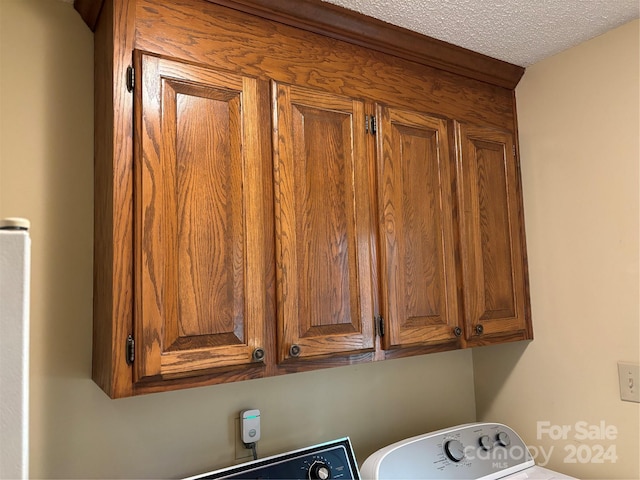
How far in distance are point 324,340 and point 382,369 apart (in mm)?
593

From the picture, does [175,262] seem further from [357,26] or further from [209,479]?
Result: [357,26]

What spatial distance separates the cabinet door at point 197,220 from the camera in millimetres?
1069

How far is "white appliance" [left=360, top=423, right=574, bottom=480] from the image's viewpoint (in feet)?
4.81

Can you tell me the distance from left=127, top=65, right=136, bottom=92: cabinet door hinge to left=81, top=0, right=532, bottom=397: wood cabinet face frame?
0.04ft

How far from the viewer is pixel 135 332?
1044 millimetres

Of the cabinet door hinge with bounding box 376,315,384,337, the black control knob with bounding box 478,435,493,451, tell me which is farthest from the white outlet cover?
the cabinet door hinge with bounding box 376,315,384,337

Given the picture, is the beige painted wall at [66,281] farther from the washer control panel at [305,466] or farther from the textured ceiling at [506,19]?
the textured ceiling at [506,19]

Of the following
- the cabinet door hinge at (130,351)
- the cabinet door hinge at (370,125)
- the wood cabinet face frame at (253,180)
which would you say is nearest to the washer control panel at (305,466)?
the wood cabinet face frame at (253,180)

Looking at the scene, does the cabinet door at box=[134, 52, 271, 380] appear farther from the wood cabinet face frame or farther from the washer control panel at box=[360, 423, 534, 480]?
the washer control panel at box=[360, 423, 534, 480]

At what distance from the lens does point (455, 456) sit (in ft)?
5.09

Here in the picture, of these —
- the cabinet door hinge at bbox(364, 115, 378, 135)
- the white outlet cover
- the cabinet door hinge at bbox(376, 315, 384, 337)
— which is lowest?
the white outlet cover

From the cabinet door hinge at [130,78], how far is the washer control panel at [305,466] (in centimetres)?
100

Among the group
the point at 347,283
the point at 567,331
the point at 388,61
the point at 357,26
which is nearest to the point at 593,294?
the point at 567,331

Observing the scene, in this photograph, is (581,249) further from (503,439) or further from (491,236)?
(503,439)
